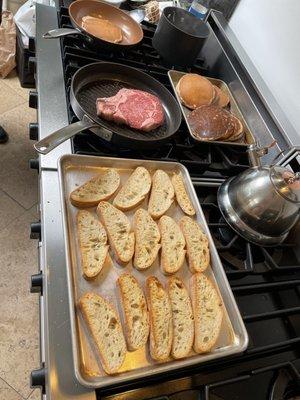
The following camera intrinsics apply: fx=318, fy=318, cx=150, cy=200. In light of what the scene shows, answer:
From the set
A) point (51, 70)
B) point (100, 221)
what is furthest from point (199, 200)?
point (51, 70)

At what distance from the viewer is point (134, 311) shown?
2.15ft

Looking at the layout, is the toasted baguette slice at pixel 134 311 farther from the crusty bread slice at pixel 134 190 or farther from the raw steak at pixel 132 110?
the raw steak at pixel 132 110

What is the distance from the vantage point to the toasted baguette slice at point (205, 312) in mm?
655

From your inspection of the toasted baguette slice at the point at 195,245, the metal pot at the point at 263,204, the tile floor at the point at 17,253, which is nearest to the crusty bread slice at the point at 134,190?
the toasted baguette slice at the point at 195,245

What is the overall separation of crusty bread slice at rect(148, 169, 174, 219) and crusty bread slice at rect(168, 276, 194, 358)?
19 centimetres

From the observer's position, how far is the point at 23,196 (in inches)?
72.4

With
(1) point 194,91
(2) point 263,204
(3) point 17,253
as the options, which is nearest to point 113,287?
(2) point 263,204

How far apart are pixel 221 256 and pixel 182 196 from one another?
19cm

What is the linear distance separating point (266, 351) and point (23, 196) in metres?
1.54

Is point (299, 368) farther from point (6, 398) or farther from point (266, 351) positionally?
point (6, 398)

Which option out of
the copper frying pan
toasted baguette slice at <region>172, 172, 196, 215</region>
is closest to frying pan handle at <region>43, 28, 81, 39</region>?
the copper frying pan

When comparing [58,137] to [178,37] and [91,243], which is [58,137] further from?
[178,37]

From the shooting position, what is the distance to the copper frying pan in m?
1.14

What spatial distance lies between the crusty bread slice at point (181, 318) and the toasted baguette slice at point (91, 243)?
0.56 feet
